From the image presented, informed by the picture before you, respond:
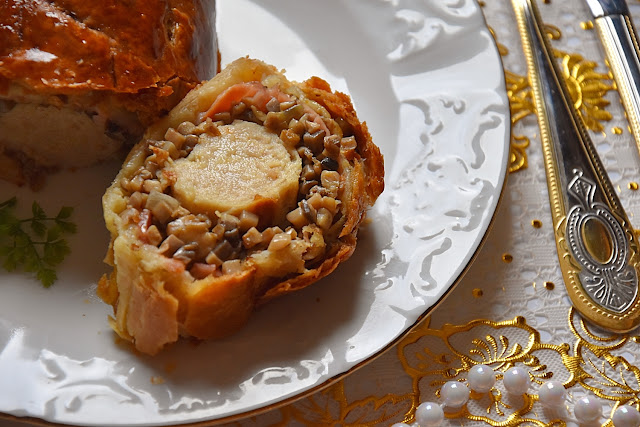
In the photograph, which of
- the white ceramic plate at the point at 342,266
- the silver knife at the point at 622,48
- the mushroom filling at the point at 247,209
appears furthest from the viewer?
the silver knife at the point at 622,48

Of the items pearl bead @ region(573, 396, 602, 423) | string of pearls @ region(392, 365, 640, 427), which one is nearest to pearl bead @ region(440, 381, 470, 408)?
string of pearls @ region(392, 365, 640, 427)

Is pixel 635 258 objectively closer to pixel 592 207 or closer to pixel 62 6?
pixel 592 207

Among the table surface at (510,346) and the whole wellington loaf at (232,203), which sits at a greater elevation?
the whole wellington loaf at (232,203)

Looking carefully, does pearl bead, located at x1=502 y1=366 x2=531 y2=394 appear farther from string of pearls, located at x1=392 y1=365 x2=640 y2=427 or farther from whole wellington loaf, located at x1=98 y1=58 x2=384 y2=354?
whole wellington loaf, located at x1=98 y1=58 x2=384 y2=354

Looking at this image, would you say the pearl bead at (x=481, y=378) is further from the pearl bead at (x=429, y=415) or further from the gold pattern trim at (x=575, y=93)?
the gold pattern trim at (x=575, y=93)

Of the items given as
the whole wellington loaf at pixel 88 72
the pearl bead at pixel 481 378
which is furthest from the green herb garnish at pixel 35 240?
the pearl bead at pixel 481 378

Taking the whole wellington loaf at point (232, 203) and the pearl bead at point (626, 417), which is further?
the pearl bead at point (626, 417)
